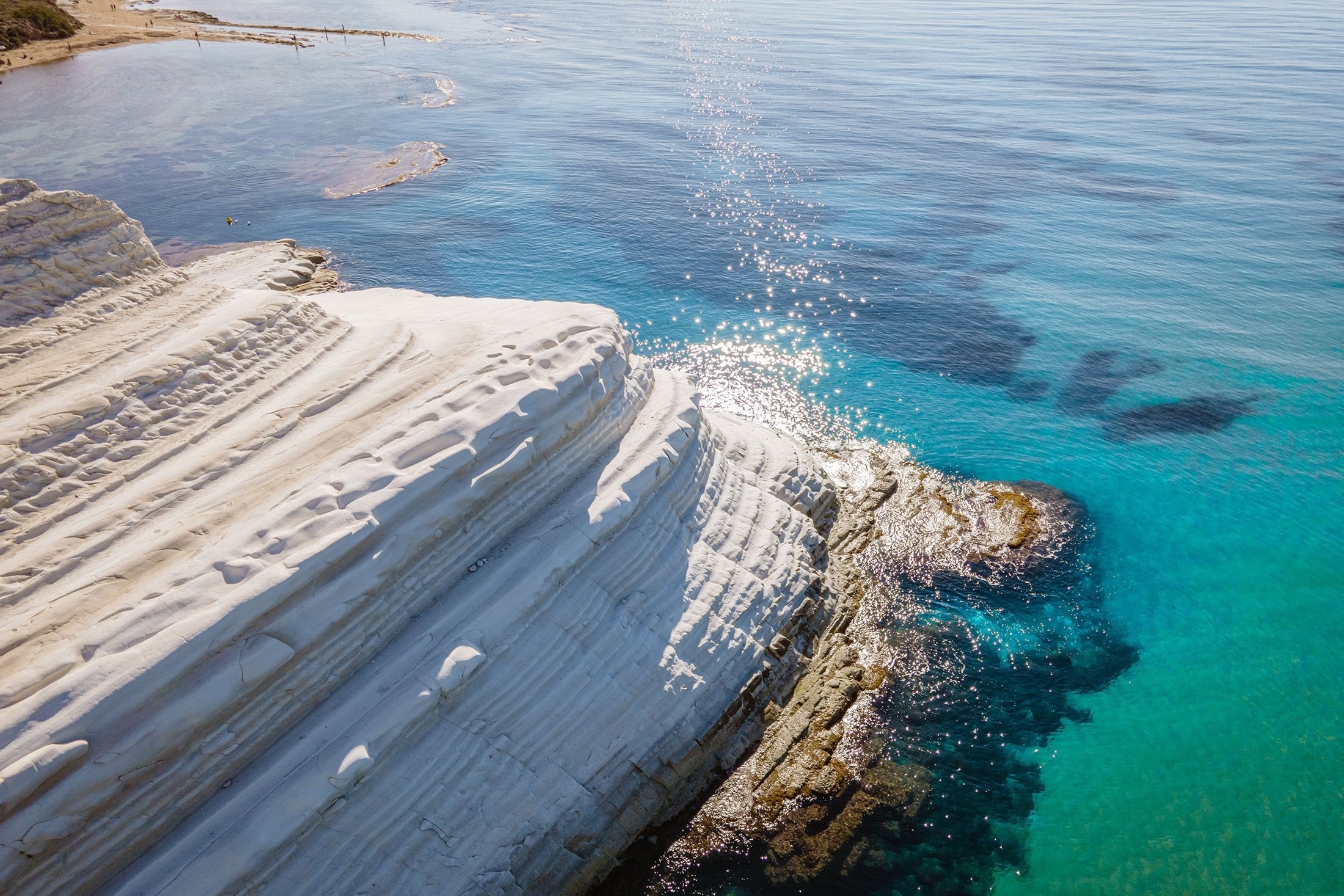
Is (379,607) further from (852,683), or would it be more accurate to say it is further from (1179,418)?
(1179,418)

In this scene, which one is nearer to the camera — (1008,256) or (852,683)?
(852,683)

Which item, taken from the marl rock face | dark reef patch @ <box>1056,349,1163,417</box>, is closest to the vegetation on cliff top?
the marl rock face

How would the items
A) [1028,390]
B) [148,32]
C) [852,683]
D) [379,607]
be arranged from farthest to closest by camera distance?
[148,32], [1028,390], [852,683], [379,607]

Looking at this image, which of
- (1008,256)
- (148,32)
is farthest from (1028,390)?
(148,32)

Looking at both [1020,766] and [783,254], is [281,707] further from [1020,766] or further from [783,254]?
[783,254]

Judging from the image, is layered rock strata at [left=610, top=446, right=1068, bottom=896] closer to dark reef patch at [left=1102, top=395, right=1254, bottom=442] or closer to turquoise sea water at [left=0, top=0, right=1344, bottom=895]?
turquoise sea water at [left=0, top=0, right=1344, bottom=895]

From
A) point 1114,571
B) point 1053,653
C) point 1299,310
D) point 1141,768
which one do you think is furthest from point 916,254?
point 1141,768

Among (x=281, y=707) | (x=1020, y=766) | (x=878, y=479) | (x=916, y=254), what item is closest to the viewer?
(x=281, y=707)
